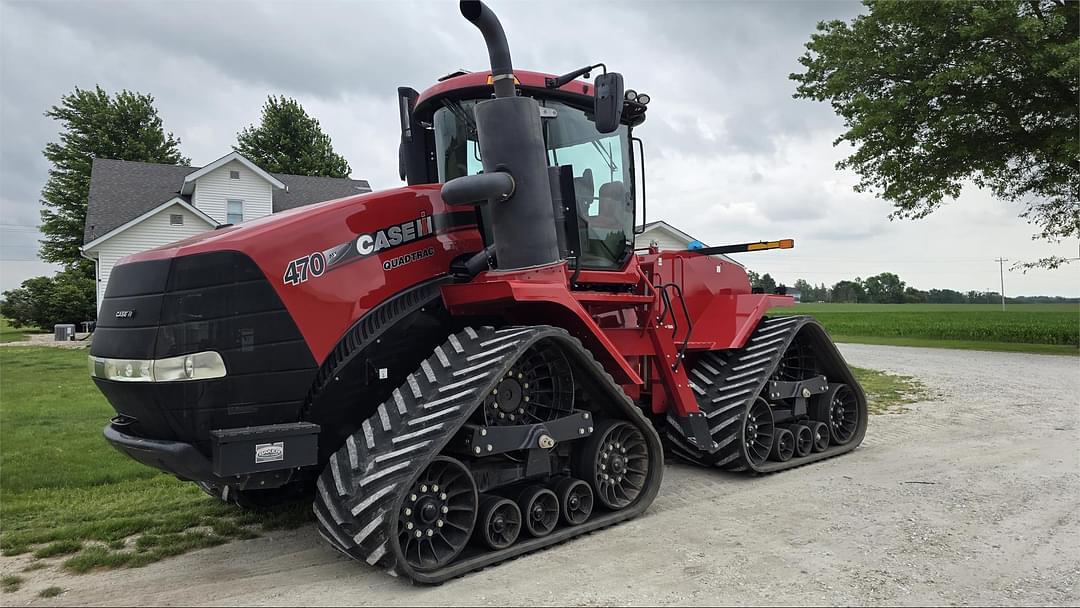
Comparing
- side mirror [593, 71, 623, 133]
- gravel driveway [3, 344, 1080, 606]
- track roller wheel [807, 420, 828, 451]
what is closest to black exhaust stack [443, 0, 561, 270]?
side mirror [593, 71, 623, 133]

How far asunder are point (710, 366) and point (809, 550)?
2.70 metres

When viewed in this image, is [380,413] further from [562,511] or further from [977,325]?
[977,325]

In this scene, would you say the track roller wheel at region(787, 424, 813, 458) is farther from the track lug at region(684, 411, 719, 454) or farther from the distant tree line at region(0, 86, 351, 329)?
the distant tree line at region(0, 86, 351, 329)

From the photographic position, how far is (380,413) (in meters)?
4.18

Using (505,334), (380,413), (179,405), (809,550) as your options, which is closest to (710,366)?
(809,550)

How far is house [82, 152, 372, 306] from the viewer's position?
24.9m

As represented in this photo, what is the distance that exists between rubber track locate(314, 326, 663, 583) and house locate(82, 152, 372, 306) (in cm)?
2104

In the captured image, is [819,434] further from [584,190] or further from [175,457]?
[175,457]

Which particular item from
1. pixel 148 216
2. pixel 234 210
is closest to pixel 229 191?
pixel 234 210

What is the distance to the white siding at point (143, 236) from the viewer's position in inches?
971

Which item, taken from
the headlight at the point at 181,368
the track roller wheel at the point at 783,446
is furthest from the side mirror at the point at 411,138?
the track roller wheel at the point at 783,446

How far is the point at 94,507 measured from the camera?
5668 mm

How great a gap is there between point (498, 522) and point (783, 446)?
3.57 m

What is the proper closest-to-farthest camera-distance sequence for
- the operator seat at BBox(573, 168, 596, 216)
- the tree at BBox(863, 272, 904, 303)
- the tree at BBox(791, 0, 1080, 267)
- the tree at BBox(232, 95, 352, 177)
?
the operator seat at BBox(573, 168, 596, 216)
the tree at BBox(791, 0, 1080, 267)
the tree at BBox(232, 95, 352, 177)
the tree at BBox(863, 272, 904, 303)
